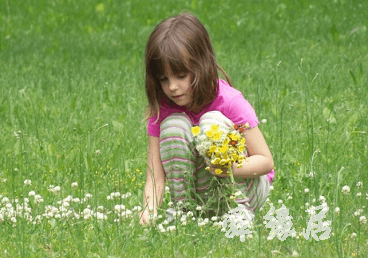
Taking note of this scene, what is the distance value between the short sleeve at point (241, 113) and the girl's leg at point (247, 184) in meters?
0.12

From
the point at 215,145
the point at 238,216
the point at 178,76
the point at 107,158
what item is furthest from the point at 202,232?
the point at 107,158

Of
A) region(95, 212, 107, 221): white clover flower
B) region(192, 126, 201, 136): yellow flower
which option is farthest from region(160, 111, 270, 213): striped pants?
region(95, 212, 107, 221): white clover flower

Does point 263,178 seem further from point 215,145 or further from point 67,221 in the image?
point 67,221

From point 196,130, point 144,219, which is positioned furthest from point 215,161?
point 144,219

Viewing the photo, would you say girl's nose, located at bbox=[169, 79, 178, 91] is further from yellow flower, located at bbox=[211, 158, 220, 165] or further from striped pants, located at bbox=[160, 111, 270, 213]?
yellow flower, located at bbox=[211, 158, 220, 165]

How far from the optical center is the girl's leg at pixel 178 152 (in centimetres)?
309

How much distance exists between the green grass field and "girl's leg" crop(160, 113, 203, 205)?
0.19m

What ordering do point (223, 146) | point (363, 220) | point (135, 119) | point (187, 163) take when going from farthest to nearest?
1. point (135, 119)
2. point (187, 163)
3. point (363, 220)
4. point (223, 146)

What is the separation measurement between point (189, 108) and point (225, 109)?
0.55ft

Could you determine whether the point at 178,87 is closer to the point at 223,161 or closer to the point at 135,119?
the point at 223,161

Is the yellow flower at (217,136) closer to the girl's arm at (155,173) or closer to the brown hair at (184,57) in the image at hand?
the brown hair at (184,57)

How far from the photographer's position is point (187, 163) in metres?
3.10

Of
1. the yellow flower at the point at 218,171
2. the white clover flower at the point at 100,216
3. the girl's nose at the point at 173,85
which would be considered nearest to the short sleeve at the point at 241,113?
the girl's nose at the point at 173,85

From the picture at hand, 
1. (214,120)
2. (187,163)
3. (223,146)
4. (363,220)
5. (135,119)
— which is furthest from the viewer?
(135,119)
